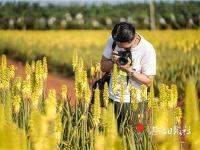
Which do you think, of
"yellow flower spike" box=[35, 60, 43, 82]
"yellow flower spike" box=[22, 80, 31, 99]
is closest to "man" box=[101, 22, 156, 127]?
"yellow flower spike" box=[35, 60, 43, 82]

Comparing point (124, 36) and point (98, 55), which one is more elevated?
point (124, 36)

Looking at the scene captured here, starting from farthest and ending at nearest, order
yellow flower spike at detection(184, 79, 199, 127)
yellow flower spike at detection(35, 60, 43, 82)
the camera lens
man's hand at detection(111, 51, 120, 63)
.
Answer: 1. man's hand at detection(111, 51, 120, 63)
2. the camera lens
3. yellow flower spike at detection(35, 60, 43, 82)
4. yellow flower spike at detection(184, 79, 199, 127)

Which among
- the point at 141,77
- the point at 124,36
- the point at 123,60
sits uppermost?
the point at 124,36

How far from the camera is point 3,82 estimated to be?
3.11 meters

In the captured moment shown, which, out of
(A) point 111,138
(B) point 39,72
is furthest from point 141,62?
(A) point 111,138

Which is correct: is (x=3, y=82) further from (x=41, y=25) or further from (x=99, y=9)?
(x=99, y=9)

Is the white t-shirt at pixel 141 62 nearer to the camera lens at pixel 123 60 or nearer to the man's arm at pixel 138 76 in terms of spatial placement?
the man's arm at pixel 138 76

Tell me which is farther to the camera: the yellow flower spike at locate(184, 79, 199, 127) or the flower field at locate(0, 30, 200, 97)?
the flower field at locate(0, 30, 200, 97)

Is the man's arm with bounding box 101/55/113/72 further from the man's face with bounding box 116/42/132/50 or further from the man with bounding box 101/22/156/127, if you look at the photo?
the man's face with bounding box 116/42/132/50

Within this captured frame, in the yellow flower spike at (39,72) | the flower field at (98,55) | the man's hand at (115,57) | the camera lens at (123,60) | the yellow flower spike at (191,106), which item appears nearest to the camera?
the yellow flower spike at (191,106)

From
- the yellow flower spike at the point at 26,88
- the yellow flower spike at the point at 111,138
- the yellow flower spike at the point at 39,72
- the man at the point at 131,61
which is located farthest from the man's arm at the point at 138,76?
the yellow flower spike at the point at 111,138

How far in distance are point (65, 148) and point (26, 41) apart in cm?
1348

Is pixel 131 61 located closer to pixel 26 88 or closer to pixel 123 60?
pixel 123 60

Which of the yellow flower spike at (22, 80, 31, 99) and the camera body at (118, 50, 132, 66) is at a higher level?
the camera body at (118, 50, 132, 66)
